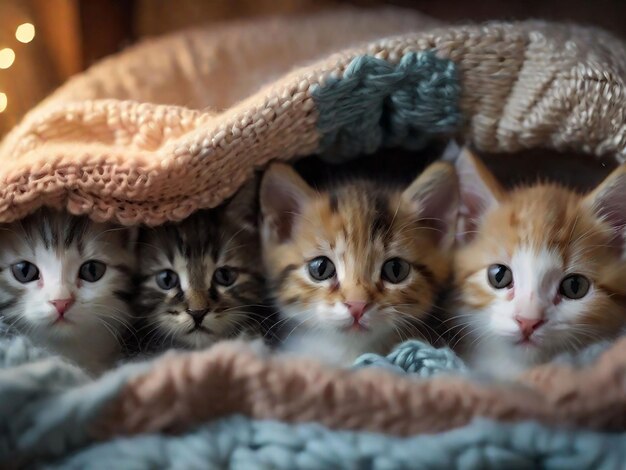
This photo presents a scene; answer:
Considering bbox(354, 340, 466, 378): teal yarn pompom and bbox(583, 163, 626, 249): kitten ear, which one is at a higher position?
bbox(583, 163, 626, 249): kitten ear

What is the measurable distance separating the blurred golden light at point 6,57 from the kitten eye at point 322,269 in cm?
74

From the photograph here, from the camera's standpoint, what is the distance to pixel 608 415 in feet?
2.52

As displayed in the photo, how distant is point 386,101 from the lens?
1140 millimetres

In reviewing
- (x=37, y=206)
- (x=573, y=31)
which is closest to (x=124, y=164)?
(x=37, y=206)

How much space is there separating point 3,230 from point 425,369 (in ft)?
2.22

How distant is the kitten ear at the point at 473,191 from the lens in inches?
44.6

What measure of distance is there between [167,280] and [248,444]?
0.44m

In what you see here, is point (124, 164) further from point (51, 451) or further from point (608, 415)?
point (608, 415)

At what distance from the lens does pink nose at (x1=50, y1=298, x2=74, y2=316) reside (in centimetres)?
101

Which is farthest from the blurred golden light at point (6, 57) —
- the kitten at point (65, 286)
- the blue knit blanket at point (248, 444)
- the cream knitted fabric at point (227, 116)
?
the blue knit blanket at point (248, 444)

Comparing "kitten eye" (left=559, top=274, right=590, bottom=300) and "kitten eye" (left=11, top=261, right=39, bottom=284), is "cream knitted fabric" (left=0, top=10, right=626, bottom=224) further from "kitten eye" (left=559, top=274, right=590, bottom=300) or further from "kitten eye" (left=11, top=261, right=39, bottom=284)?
"kitten eye" (left=559, top=274, right=590, bottom=300)

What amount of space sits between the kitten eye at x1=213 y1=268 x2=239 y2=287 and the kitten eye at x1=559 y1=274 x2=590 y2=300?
0.53 m

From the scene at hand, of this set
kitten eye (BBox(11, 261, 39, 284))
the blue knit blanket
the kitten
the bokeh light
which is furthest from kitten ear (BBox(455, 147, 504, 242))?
the bokeh light

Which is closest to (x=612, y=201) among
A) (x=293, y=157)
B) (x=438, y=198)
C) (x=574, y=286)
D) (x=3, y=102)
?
(x=574, y=286)
